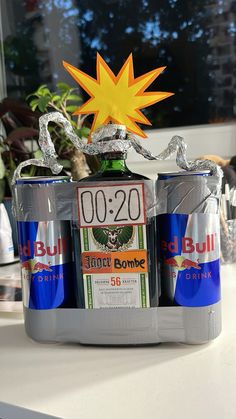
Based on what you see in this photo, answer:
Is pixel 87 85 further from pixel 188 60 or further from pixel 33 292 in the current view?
pixel 188 60

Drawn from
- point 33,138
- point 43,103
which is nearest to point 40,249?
point 43,103

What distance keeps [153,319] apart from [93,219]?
15 centimetres

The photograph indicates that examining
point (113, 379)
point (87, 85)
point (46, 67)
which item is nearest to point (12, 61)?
point (46, 67)

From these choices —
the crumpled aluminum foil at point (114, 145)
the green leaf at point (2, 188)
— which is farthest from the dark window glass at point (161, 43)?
the crumpled aluminum foil at point (114, 145)

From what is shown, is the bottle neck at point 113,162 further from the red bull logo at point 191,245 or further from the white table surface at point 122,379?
the white table surface at point 122,379

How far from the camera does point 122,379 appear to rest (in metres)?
0.50

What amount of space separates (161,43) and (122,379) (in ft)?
3.70

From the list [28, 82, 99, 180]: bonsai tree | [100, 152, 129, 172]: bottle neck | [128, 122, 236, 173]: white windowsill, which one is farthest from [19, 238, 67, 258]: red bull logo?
[128, 122, 236, 173]: white windowsill

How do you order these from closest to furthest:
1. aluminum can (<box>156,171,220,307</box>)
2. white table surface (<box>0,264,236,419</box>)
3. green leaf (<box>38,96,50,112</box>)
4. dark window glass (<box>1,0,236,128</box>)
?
white table surface (<box>0,264,236,419</box>) → aluminum can (<box>156,171,220,307</box>) → green leaf (<box>38,96,50,112</box>) → dark window glass (<box>1,0,236,128</box>)

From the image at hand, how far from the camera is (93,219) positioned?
0.56 metres

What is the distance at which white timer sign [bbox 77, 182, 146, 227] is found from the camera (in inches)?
22.0

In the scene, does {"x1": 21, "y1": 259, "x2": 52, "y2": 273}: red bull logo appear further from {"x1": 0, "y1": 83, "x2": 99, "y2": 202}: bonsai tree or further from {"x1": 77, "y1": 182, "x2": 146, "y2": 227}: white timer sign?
{"x1": 0, "y1": 83, "x2": 99, "y2": 202}: bonsai tree

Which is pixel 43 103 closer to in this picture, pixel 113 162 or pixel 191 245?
pixel 113 162

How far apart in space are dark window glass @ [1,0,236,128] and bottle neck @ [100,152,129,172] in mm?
861
